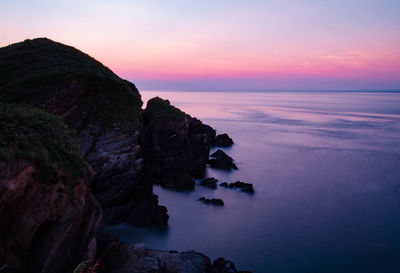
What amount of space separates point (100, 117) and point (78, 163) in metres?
11.4

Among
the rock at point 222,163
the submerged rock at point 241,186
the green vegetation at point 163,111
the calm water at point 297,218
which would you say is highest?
the green vegetation at point 163,111

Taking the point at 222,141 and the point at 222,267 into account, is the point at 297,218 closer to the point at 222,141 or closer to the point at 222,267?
the point at 222,267

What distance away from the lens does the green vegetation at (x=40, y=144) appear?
7137 mm

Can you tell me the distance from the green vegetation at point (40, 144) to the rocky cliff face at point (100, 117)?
743 centimetres

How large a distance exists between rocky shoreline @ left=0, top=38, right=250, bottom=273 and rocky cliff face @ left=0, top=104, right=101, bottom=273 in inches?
1.0

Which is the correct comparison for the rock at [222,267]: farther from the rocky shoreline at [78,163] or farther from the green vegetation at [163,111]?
the green vegetation at [163,111]

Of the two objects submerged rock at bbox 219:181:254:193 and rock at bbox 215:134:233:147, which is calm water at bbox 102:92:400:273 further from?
rock at bbox 215:134:233:147

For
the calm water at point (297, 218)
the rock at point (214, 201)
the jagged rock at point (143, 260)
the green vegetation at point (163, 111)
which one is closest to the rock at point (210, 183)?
the calm water at point (297, 218)

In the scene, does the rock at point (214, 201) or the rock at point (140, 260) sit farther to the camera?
the rock at point (214, 201)

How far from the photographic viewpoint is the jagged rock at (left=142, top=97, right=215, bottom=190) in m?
25.0

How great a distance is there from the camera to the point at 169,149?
2708cm

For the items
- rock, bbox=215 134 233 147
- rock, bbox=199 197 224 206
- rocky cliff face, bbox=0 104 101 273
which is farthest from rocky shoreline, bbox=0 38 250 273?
rock, bbox=215 134 233 147

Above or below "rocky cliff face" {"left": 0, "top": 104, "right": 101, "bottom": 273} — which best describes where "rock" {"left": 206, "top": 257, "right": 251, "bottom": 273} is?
below

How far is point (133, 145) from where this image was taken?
60.5 feet
